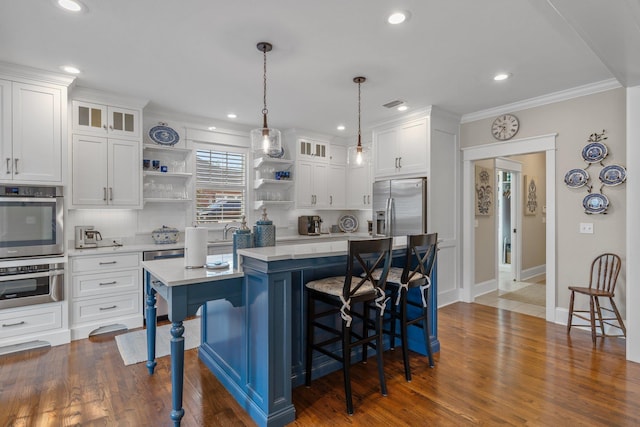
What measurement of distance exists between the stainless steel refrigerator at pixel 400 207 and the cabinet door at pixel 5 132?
166 inches

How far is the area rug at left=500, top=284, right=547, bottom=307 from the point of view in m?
4.95

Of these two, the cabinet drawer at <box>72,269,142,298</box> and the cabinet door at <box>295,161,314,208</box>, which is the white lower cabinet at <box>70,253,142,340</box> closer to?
the cabinet drawer at <box>72,269,142,298</box>

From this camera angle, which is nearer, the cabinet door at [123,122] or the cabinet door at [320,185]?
the cabinet door at [123,122]

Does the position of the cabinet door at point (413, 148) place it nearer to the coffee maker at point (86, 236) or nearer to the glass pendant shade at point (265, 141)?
the glass pendant shade at point (265, 141)

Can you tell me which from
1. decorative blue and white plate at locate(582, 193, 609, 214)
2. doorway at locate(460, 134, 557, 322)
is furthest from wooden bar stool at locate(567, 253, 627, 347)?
decorative blue and white plate at locate(582, 193, 609, 214)

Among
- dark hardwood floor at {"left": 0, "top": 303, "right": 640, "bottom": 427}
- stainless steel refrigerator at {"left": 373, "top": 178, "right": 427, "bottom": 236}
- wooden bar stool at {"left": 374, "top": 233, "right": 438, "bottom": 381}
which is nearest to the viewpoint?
dark hardwood floor at {"left": 0, "top": 303, "right": 640, "bottom": 427}

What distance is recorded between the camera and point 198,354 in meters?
3.11

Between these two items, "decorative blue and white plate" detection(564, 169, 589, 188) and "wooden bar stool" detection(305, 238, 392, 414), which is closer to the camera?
"wooden bar stool" detection(305, 238, 392, 414)

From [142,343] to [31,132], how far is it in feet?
7.57

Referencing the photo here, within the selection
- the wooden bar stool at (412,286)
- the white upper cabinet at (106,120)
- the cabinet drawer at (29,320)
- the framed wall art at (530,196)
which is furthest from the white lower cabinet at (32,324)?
the framed wall art at (530,196)

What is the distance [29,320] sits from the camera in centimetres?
327

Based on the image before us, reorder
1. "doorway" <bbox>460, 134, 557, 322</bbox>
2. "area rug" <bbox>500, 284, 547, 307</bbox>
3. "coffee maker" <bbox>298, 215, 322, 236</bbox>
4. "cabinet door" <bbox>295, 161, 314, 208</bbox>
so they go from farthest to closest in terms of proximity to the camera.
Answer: "coffee maker" <bbox>298, 215, 322, 236</bbox>
"cabinet door" <bbox>295, 161, 314, 208</bbox>
"area rug" <bbox>500, 284, 547, 307</bbox>
"doorway" <bbox>460, 134, 557, 322</bbox>

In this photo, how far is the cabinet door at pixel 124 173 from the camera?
394 centimetres

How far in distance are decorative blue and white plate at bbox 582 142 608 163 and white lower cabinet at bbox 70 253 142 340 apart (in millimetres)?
5118
